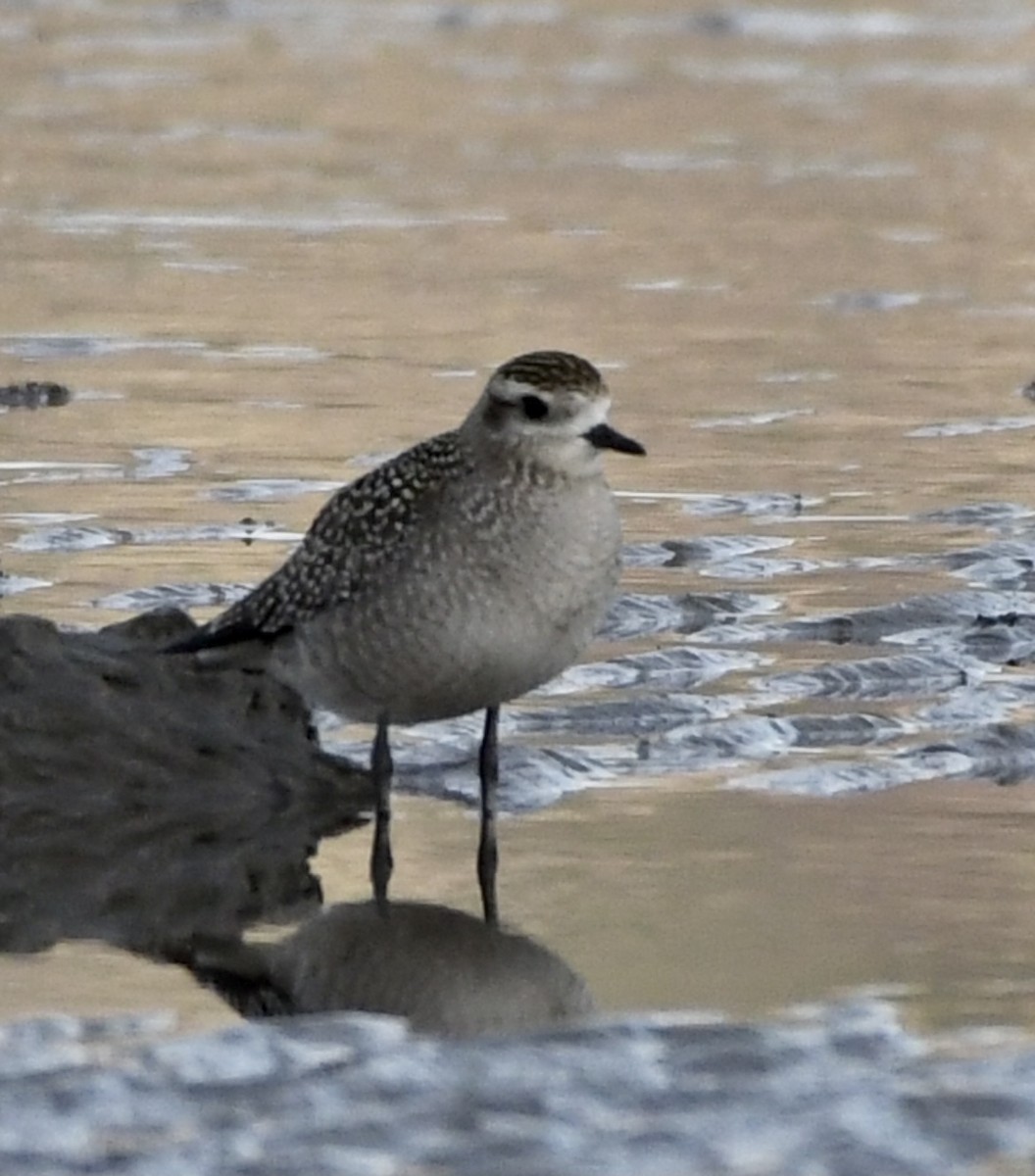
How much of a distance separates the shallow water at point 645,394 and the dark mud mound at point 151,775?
0.74 feet

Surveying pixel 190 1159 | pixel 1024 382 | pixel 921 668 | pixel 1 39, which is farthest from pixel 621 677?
pixel 1 39

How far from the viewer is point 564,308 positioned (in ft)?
49.7

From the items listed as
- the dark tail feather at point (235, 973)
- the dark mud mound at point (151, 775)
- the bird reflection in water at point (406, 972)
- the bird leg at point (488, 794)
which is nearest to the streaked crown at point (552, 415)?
the bird leg at point (488, 794)

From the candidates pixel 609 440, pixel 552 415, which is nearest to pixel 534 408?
pixel 552 415

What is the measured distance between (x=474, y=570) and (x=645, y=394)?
5.33 meters

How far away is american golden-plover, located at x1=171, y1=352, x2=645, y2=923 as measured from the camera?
26.2 feet

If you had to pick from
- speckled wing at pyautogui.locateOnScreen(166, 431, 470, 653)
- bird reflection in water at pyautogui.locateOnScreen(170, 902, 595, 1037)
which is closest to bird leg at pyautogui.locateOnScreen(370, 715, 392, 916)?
bird reflection in water at pyautogui.locateOnScreen(170, 902, 595, 1037)

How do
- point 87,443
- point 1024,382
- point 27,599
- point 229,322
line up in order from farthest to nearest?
point 229,322
point 1024,382
point 87,443
point 27,599

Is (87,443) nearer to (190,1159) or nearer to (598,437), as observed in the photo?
(598,437)

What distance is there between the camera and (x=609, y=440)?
8.10 metres

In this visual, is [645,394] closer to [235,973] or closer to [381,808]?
[381,808]

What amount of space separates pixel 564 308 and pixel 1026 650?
5901 millimetres

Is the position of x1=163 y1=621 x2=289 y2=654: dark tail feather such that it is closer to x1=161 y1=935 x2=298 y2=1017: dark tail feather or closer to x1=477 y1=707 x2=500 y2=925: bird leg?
x1=477 y1=707 x2=500 y2=925: bird leg

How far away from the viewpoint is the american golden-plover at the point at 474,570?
7.98m
